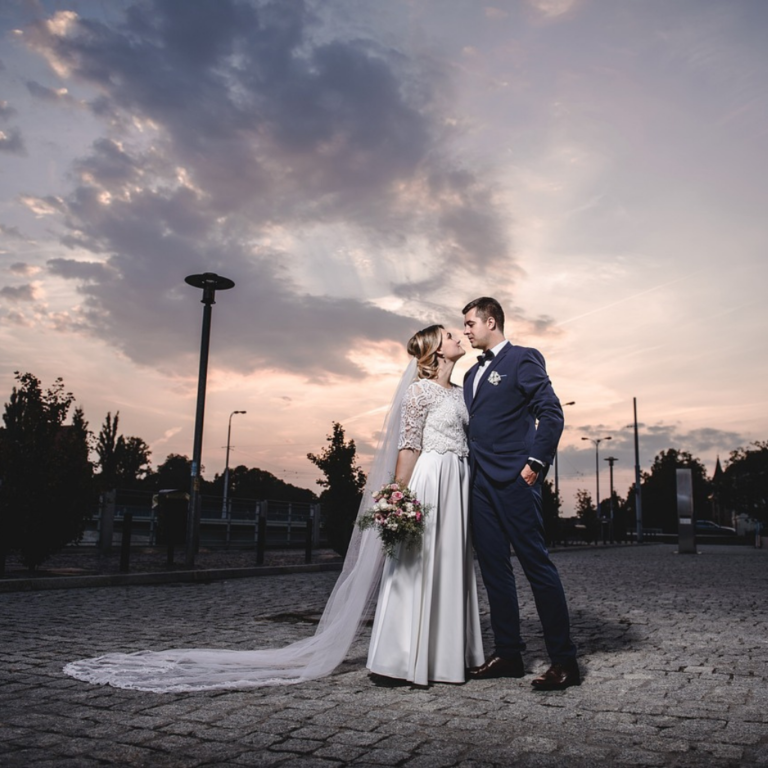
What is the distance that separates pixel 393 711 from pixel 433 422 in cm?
181

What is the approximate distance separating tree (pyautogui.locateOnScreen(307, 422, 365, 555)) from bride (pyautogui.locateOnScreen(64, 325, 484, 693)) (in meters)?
13.2

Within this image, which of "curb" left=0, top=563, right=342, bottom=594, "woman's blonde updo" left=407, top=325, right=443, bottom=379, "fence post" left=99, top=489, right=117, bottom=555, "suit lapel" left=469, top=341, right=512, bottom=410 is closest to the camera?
"suit lapel" left=469, top=341, right=512, bottom=410

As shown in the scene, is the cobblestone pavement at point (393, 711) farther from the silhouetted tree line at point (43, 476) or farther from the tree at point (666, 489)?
the tree at point (666, 489)

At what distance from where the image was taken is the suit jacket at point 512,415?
4.69 m

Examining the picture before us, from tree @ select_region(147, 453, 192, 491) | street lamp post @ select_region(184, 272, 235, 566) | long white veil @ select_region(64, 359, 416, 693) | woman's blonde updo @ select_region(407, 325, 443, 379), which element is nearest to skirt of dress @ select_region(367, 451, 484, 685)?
long white veil @ select_region(64, 359, 416, 693)

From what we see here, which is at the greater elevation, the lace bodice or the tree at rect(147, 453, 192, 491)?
the tree at rect(147, 453, 192, 491)

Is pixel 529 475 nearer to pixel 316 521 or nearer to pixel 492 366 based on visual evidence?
pixel 492 366

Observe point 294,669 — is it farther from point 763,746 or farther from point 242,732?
point 763,746

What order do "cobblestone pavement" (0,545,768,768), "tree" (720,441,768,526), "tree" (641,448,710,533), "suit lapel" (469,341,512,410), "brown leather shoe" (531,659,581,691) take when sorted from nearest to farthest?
"cobblestone pavement" (0,545,768,768) < "brown leather shoe" (531,659,581,691) < "suit lapel" (469,341,512,410) < "tree" (720,441,768,526) < "tree" (641,448,710,533)

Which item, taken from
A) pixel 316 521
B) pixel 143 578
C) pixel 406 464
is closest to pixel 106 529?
pixel 143 578

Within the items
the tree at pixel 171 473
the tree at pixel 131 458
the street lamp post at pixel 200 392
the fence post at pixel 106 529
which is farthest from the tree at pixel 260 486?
the street lamp post at pixel 200 392

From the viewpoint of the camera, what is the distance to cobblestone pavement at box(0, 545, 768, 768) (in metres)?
3.29

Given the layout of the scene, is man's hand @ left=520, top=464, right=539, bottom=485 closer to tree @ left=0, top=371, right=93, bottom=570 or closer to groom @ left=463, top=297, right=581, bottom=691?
groom @ left=463, top=297, right=581, bottom=691

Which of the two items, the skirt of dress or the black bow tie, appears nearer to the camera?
the skirt of dress
